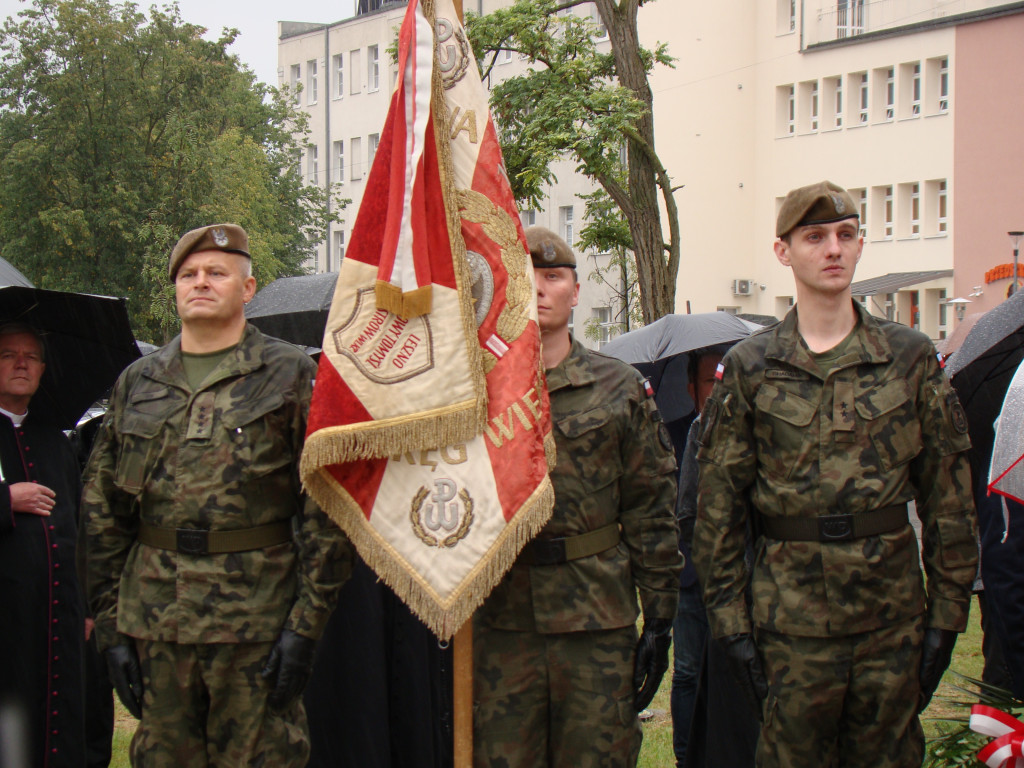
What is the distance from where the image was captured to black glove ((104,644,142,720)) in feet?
13.2

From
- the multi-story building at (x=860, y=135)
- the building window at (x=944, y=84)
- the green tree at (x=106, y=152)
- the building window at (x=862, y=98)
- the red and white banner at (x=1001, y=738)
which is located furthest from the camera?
the building window at (x=862, y=98)

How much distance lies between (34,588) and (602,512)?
2.48 meters

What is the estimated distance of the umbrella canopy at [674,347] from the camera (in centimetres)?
658

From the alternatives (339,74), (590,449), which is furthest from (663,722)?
(339,74)

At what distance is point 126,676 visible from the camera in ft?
13.3

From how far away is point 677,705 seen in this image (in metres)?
5.47

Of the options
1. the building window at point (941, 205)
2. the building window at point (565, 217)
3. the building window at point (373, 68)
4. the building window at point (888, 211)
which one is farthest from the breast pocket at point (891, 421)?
the building window at point (373, 68)

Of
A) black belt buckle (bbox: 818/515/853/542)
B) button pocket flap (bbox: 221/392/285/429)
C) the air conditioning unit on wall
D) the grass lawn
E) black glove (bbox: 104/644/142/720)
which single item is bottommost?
the grass lawn

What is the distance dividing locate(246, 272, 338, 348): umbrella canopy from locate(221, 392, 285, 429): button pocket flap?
2.64m

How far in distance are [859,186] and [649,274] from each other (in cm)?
2258

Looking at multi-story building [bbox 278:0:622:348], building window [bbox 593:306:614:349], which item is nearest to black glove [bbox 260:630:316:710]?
building window [bbox 593:306:614:349]

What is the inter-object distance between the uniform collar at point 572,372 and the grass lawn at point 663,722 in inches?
80.5

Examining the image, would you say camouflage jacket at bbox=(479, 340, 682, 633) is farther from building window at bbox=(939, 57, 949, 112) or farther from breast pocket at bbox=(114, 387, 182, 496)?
building window at bbox=(939, 57, 949, 112)

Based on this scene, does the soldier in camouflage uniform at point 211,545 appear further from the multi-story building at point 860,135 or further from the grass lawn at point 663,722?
the multi-story building at point 860,135
